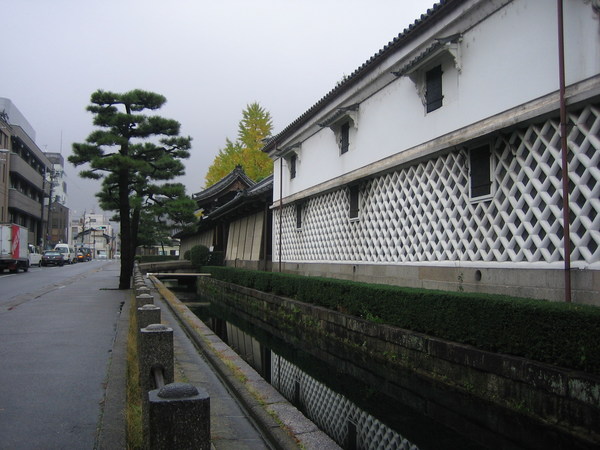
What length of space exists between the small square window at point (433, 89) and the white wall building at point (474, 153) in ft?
0.12

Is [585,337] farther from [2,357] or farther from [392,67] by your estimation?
[392,67]

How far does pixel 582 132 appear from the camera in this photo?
21.8 ft

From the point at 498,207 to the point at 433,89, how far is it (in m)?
3.51

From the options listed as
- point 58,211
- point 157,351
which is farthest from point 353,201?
point 58,211

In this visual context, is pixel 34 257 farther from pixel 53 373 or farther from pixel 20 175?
pixel 53 373

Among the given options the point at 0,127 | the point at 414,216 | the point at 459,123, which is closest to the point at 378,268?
the point at 414,216

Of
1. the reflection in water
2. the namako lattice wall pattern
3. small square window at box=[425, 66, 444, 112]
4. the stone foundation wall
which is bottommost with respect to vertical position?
the reflection in water

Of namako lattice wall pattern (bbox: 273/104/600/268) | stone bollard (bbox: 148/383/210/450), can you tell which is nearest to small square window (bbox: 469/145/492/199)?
namako lattice wall pattern (bbox: 273/104/600/268)

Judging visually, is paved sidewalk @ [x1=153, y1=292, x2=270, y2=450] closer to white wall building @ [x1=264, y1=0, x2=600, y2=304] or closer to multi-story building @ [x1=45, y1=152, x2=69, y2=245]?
white wall building @ [x1=264, y1=0, x2=600, y2=304]

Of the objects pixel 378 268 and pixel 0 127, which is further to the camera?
pixel 0 127

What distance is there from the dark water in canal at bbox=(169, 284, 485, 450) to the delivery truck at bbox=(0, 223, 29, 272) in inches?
983

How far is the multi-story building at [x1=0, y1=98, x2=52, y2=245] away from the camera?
43844 millimetres

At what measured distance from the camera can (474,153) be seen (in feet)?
29.3

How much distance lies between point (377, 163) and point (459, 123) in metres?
3.38
